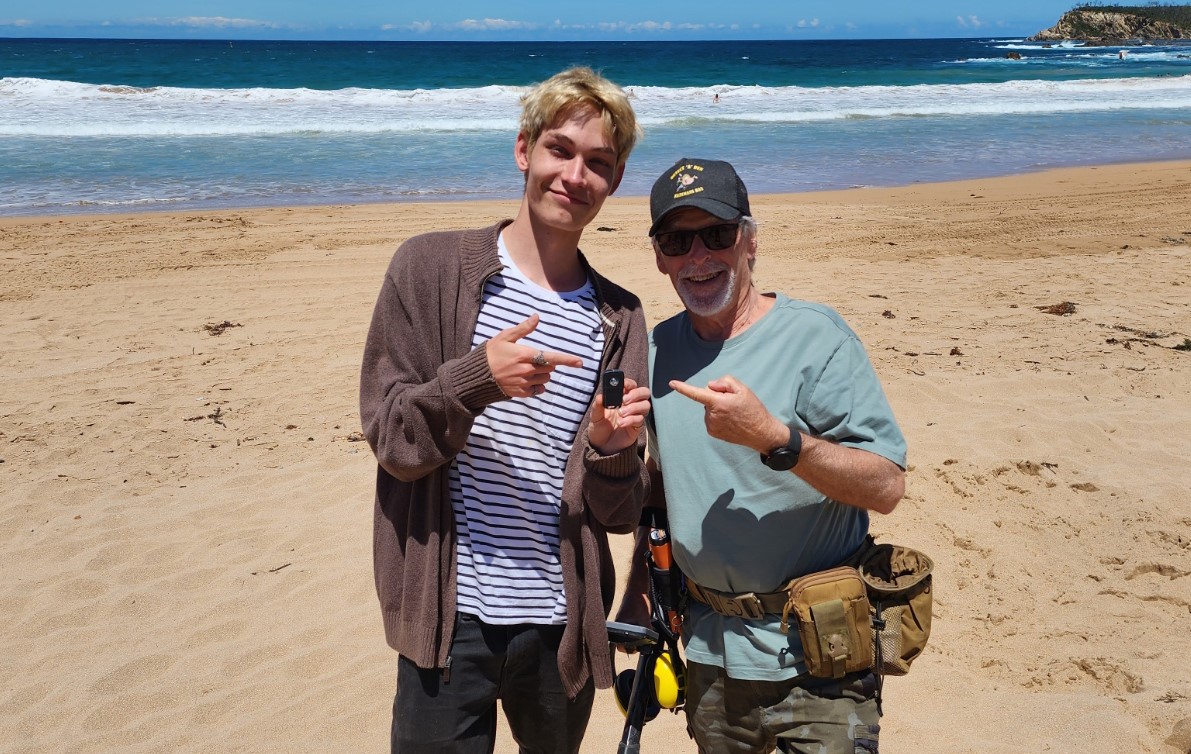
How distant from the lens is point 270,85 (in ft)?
116

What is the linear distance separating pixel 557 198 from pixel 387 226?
947cm

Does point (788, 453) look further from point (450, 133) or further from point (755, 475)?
point (450, 133)

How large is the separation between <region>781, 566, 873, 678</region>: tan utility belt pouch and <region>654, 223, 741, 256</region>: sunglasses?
79cm

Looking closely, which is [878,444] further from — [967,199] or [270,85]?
[270,85]

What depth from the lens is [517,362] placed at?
1.89 meters

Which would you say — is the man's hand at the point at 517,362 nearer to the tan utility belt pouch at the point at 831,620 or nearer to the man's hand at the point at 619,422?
the man's hand at the point at 619,422

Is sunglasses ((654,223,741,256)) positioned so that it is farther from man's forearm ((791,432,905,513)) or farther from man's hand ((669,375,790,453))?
man's forearm ((791,432,905,513))

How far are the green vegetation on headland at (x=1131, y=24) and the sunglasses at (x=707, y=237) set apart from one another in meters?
103

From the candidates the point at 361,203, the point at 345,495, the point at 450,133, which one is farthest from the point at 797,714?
the point at 450,133

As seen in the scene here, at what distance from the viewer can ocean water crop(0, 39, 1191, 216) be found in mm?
15000

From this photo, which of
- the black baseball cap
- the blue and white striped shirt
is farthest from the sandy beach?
the black baseball cap

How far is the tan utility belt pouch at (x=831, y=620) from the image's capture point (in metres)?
2.04

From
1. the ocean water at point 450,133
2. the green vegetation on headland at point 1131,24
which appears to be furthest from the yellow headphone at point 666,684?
the green vegetation on headland at point 1131,24

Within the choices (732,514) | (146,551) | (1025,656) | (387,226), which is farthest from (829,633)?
(387,226)
